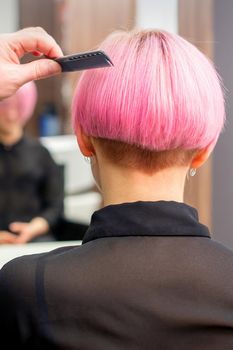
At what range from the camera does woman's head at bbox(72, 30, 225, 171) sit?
737 mm

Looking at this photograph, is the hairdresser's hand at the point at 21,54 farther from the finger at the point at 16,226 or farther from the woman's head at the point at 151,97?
the finger at the point at 16,226

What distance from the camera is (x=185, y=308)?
2.36 ft

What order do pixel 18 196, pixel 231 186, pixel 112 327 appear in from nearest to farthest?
pixel 112 327 → pixel 231 186 → pixel 18 196

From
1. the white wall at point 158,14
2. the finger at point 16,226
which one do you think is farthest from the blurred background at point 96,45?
the finger at point 16,226

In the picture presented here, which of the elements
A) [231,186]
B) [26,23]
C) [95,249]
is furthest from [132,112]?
[26,23]

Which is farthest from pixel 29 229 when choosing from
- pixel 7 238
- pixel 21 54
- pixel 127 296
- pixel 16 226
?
pixel 127 296

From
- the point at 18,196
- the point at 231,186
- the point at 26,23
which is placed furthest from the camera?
the point at 26,23

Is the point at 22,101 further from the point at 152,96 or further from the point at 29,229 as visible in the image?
the point at 152,96

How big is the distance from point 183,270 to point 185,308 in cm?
5

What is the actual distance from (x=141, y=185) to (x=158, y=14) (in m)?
1.59

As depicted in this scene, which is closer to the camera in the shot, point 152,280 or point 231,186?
point 152,280

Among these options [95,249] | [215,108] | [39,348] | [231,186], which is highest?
[215,108]

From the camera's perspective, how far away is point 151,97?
73 centimetres

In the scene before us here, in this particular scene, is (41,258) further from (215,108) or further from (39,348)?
(215,108)
